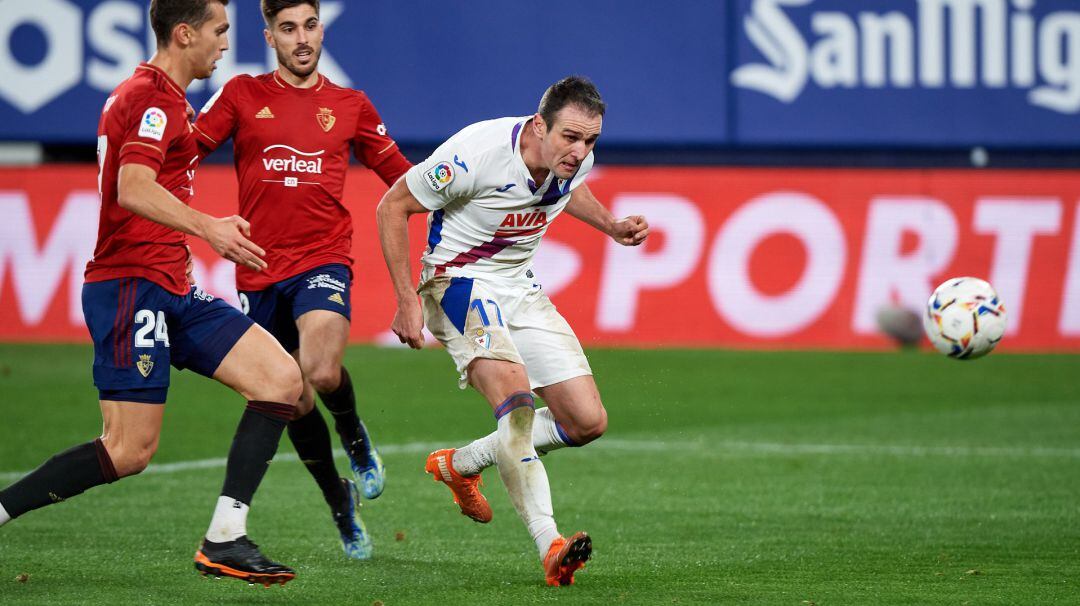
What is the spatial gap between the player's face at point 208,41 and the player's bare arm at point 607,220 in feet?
5.89

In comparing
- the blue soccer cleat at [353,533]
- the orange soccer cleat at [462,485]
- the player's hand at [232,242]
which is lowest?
the blue soccer cleat at [353,533]

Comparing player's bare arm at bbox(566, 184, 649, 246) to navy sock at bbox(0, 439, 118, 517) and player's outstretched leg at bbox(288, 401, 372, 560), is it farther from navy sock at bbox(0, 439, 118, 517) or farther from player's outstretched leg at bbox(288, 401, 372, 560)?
navy sock at bbox(0, 439, 118, 517)

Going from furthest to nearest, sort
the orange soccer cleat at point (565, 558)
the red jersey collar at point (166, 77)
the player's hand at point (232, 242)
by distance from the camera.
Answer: the orange soccer cleat at point (565, 558) < the red jersey collar at point (166, 77) < the player's hand at point (232, 242)

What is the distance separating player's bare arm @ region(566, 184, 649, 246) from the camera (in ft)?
21.7

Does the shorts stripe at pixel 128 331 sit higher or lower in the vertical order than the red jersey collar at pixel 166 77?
lower

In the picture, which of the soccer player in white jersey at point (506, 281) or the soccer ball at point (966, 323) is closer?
the soccer player in white jersey at point (506, 281)

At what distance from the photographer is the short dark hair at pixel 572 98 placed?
602cm

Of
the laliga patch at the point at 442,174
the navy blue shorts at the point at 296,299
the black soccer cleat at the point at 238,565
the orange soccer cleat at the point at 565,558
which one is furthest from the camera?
the navy blue shorts at the point at 296,299

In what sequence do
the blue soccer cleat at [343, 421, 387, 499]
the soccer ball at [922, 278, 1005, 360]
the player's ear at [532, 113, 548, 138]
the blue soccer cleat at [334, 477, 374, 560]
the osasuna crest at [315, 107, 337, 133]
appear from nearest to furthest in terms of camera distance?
the player's ear at [532, 113, 548, 138]
the blue soccer cleat at [334, 477, 374, 560]
the blue soccer cleat at [343, 421, 387, 499]
the osasuna crest at [315, 107, 337, 133]
the soccer ball at [922, 278, 1005, 360]

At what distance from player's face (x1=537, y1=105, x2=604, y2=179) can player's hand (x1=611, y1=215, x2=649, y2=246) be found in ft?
1.89

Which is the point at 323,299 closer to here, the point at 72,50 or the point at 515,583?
→ the point at 515,583

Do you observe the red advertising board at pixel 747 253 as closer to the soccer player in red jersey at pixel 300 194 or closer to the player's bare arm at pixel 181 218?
the soccer player in red jersey at pixel 300 194

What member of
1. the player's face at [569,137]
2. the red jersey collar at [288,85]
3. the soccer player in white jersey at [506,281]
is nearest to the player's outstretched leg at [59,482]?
the soccer player in white jersey at [506,281]

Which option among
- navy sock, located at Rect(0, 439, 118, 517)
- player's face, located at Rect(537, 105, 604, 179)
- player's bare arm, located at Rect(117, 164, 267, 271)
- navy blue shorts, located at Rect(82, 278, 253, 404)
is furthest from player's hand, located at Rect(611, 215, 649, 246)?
navy sock, located at Rect(0, 439, 118, 517)
